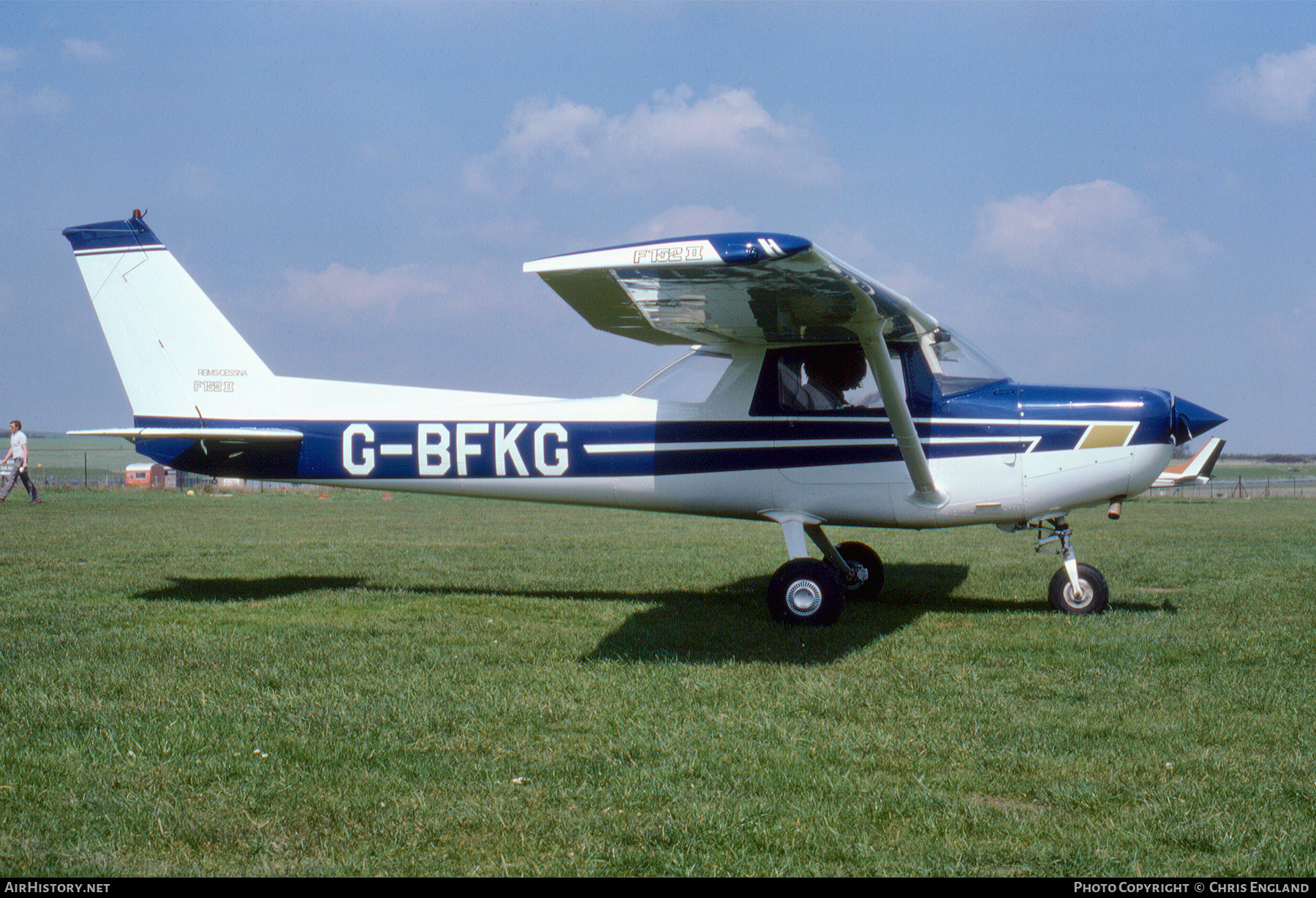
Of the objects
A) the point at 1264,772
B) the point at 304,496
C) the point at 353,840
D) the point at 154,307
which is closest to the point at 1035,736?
the point at 1264,772

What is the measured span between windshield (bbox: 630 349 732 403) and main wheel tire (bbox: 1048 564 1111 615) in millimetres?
3306

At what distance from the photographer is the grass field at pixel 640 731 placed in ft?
10.3

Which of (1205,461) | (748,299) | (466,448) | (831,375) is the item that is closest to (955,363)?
(831,375)

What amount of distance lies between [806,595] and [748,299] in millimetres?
2300

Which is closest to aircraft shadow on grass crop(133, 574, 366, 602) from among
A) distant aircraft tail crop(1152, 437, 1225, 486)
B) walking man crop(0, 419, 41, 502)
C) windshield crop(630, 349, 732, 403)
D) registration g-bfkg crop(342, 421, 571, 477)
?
registration g-bfkg crop(342, 421, 571, 477)

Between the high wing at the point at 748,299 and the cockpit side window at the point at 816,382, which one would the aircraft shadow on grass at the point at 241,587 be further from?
the cockpit side window at the point at 816,382

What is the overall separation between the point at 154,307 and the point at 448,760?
6.84m

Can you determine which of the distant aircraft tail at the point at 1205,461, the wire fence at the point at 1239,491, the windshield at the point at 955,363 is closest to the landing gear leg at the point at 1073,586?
the windshield at the point at 955,363

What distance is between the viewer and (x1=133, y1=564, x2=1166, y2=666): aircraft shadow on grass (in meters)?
6.30

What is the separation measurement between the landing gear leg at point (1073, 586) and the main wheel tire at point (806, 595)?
1.87 m

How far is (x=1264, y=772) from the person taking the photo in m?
3.83

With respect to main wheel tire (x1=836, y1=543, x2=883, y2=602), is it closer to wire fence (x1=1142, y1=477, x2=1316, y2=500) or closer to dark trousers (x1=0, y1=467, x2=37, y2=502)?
dark trousers (x1=0, y1=467, x2=37, y2=502)

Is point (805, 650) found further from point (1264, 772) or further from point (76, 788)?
point (76, 788)

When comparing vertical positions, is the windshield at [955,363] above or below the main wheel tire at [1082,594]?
above
